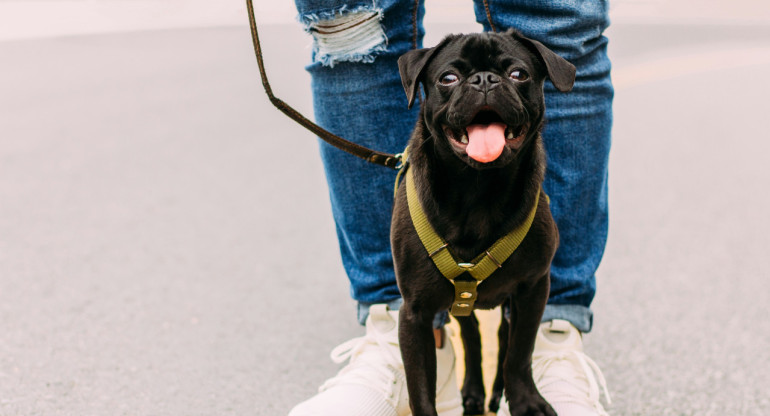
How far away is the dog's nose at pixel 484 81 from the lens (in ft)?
4.70

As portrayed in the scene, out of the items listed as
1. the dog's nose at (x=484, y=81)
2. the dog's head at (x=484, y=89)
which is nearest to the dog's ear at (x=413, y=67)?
the dog's head at (x=484, y=89)

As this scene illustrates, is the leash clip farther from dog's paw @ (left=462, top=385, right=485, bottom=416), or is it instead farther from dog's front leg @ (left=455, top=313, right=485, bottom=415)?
dog's paw @ (left=462, top=385, right=485, bottom=416)

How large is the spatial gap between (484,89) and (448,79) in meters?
0.12

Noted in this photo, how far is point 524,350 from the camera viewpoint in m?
1.67

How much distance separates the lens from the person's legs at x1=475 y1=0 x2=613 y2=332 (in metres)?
1.75

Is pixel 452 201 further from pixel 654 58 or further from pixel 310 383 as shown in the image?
pixel 654 58

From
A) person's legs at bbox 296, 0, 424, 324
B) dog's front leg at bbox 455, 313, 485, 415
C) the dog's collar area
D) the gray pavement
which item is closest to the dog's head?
the dog's collar area

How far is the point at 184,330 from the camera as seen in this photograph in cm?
240

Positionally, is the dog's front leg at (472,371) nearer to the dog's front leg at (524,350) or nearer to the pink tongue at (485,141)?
the dog's front leg at (524,350)

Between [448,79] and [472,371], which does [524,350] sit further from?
[448,79]

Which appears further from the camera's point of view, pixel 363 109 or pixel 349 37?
pixel 363 109

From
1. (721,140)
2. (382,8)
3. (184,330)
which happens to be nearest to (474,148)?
(382,8)

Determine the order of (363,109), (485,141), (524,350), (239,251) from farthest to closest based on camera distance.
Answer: (239,251) < (363,109) < (524,350) < (485,141)

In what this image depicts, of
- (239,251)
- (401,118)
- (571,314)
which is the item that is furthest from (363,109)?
(239,251)
